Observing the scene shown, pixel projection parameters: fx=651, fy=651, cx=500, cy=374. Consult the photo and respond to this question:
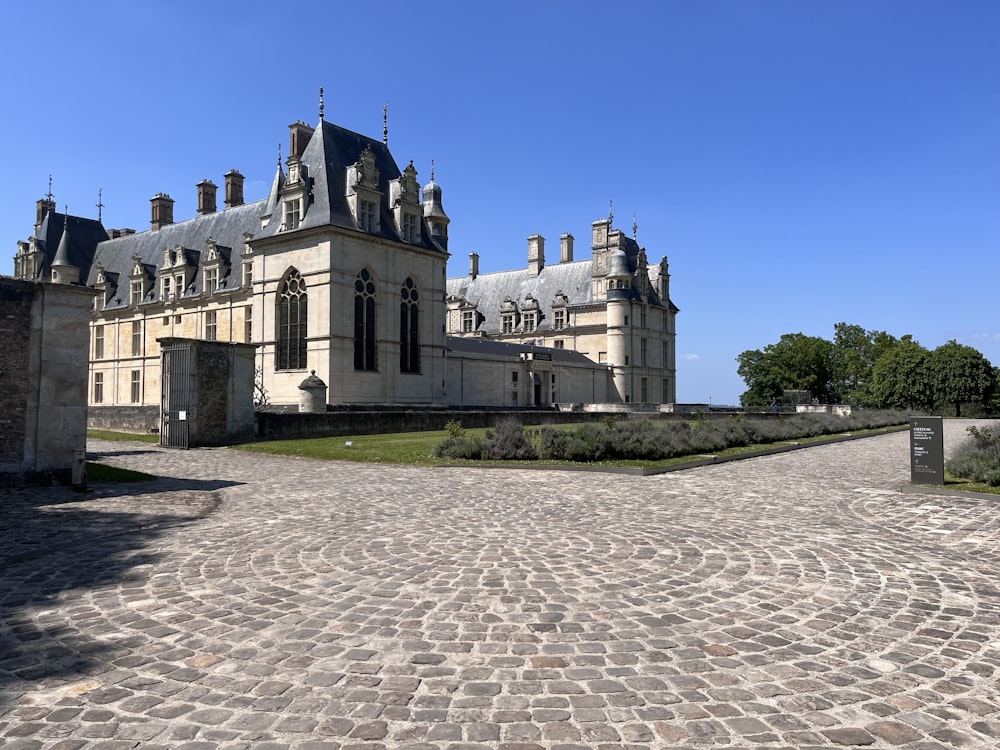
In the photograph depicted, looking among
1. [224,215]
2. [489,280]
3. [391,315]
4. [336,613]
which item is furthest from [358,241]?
[489,280]

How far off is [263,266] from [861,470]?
31281 millimetres

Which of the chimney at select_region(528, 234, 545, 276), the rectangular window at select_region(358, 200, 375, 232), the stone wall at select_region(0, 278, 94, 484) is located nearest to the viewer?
the stone wall at select_region(0, 278, 94, 484)

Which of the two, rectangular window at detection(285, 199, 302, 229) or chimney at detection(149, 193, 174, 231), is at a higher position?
chimney at detection(149, 193, 174, 231)

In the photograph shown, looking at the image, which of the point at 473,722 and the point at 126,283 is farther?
the point at 126,283

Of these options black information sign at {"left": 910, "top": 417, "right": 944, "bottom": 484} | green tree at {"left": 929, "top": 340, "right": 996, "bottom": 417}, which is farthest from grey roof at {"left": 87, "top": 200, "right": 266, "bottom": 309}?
green tree at {"left": 929, "top": 340, "right": 996, "bottom": 417}

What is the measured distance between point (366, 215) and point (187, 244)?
66.6 ft

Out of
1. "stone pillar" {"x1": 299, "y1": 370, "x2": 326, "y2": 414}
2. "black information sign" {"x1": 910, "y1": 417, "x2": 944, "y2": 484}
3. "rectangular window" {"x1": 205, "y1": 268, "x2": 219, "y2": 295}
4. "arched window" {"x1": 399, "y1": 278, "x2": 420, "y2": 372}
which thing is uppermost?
"rectangular window" {"x1": 205, "y1": 268, "x2": 219, "y2": 295}

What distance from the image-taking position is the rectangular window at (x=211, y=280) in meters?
42.8

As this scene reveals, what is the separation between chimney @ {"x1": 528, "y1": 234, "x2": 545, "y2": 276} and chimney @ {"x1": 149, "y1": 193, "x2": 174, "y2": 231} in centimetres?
3529

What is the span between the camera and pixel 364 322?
1396 inches

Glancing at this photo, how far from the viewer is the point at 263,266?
120 ft

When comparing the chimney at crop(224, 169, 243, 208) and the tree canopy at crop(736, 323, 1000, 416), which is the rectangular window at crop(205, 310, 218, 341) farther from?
the tree canopy at crop(736, 323, 1000, 416)

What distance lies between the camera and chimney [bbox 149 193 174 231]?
54062 millimetres

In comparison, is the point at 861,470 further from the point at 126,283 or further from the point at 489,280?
the point at 489,280
